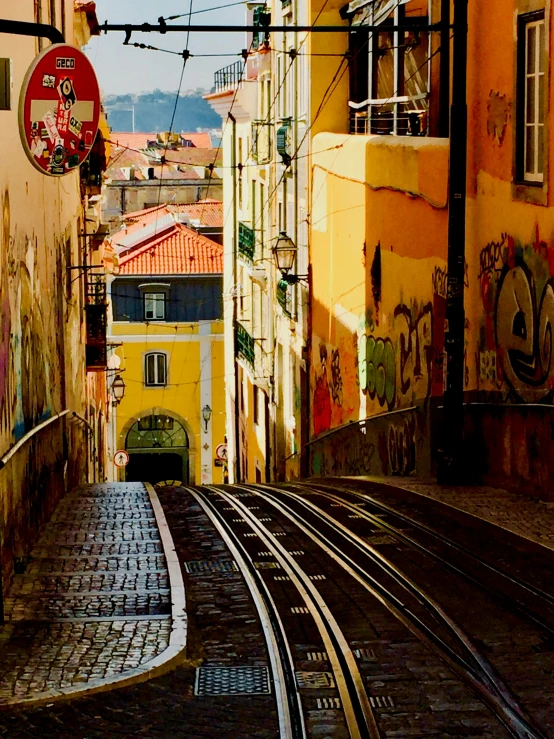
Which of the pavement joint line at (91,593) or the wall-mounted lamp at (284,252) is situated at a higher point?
the wall-mounted lamp at (284,252)

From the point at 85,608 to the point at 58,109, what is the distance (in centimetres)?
391

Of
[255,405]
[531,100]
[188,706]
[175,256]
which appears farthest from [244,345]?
[188,706]

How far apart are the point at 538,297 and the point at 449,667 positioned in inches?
243

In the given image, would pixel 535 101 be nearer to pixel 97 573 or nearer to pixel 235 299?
pixel 97 573

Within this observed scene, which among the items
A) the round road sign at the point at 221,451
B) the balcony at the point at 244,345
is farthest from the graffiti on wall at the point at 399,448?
the round road sign at the point at 221,451

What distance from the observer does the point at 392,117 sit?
21234 millimetres

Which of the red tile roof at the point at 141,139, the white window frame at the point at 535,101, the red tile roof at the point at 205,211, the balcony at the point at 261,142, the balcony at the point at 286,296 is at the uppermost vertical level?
the red tile roof at the point at 141,139

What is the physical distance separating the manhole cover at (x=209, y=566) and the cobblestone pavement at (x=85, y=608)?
9.4 inches

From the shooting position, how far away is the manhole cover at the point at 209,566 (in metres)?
10.9

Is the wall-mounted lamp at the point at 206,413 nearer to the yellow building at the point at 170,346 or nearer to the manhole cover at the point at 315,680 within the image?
the yellow building at the point at 170,346

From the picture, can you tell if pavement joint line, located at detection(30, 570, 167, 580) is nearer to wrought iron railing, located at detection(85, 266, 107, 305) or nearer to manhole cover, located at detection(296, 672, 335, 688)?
manhole cover, located at detection(296, 672, 335, 688)

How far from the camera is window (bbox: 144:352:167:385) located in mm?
51375

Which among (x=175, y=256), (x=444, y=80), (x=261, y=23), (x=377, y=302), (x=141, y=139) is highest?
(x=141, y=139)

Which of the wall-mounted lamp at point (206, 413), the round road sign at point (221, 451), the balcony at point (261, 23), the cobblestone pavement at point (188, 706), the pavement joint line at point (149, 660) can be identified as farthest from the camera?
the wall-mounted lamp at point (206, 413)
